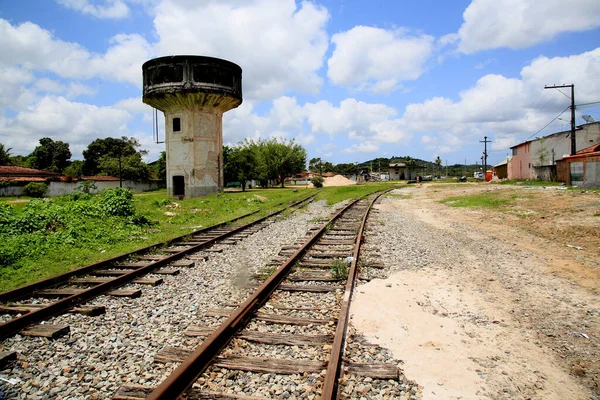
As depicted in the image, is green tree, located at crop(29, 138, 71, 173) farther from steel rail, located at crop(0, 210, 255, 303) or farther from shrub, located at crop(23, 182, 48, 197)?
steel rail, located at crop(0, 210, 255, 303)

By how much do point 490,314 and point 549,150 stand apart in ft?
149

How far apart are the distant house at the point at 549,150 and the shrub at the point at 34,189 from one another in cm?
5405

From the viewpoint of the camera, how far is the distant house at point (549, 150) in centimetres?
3959

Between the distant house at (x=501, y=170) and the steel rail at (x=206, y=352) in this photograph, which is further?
the distant house at (x=501, y=170)

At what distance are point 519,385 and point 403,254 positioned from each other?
5.19 m

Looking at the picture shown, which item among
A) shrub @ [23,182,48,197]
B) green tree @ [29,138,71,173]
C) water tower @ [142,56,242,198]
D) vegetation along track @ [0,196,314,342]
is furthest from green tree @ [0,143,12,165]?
vegetation along track @ [0,196,314,342]

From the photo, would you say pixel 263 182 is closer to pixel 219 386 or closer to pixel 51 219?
pixel 51 219

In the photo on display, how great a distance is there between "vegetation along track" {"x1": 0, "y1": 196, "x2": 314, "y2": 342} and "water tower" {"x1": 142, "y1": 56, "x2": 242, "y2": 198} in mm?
18588

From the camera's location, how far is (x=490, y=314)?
16.6 ft

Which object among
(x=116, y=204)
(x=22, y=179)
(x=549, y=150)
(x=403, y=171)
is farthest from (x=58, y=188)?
(x=403, y=171)

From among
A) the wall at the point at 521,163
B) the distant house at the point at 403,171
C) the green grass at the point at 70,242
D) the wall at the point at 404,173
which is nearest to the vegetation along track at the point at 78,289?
the green grass at the point at 70,242

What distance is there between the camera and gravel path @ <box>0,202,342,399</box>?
11.1 feet

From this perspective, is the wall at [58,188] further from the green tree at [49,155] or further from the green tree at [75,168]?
the green tree at [49,155]

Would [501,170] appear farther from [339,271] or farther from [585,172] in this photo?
[339,271]
